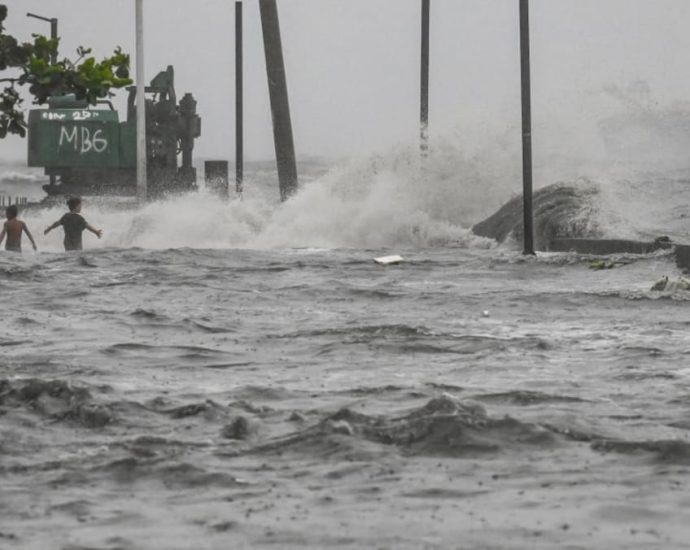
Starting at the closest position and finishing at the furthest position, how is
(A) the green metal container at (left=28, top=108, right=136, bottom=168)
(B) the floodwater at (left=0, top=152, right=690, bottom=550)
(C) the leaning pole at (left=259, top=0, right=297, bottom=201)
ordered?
(B) the floodwater at (left=0, top=152, right=690, bottom=550) < (C) the leaning pole at (left=259, top=0, right=297, bottom=201) < (A) the green metal container at (left=28, top=108, right=136, bottom=168)

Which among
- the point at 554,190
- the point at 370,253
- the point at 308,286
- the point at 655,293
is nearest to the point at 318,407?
the point at 655,293

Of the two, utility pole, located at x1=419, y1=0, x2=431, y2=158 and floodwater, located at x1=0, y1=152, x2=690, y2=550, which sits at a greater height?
utility pole, located at x1=419, y1=0, x2=431, y2=158

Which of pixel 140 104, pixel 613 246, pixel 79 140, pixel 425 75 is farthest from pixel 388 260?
pixel 79 140

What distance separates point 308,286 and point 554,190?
483 inches

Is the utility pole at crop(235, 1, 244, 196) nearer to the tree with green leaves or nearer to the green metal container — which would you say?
the green metal container

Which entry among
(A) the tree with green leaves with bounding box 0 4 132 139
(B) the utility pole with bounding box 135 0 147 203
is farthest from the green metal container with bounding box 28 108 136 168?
(A) the tree with green leaves with bounding box 0 4 132 139

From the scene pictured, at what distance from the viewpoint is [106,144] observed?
40125mm

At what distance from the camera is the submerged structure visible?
39.9 m

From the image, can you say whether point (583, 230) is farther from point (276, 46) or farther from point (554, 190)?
point (276, 46)

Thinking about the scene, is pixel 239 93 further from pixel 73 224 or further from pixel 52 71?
pixel 52 71

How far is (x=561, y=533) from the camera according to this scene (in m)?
6.73

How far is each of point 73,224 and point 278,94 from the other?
10212 mm

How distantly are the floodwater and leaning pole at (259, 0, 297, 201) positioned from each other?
14694mm

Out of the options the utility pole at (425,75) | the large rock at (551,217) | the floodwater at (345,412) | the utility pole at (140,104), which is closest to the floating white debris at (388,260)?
the floodwater at (345,412)
